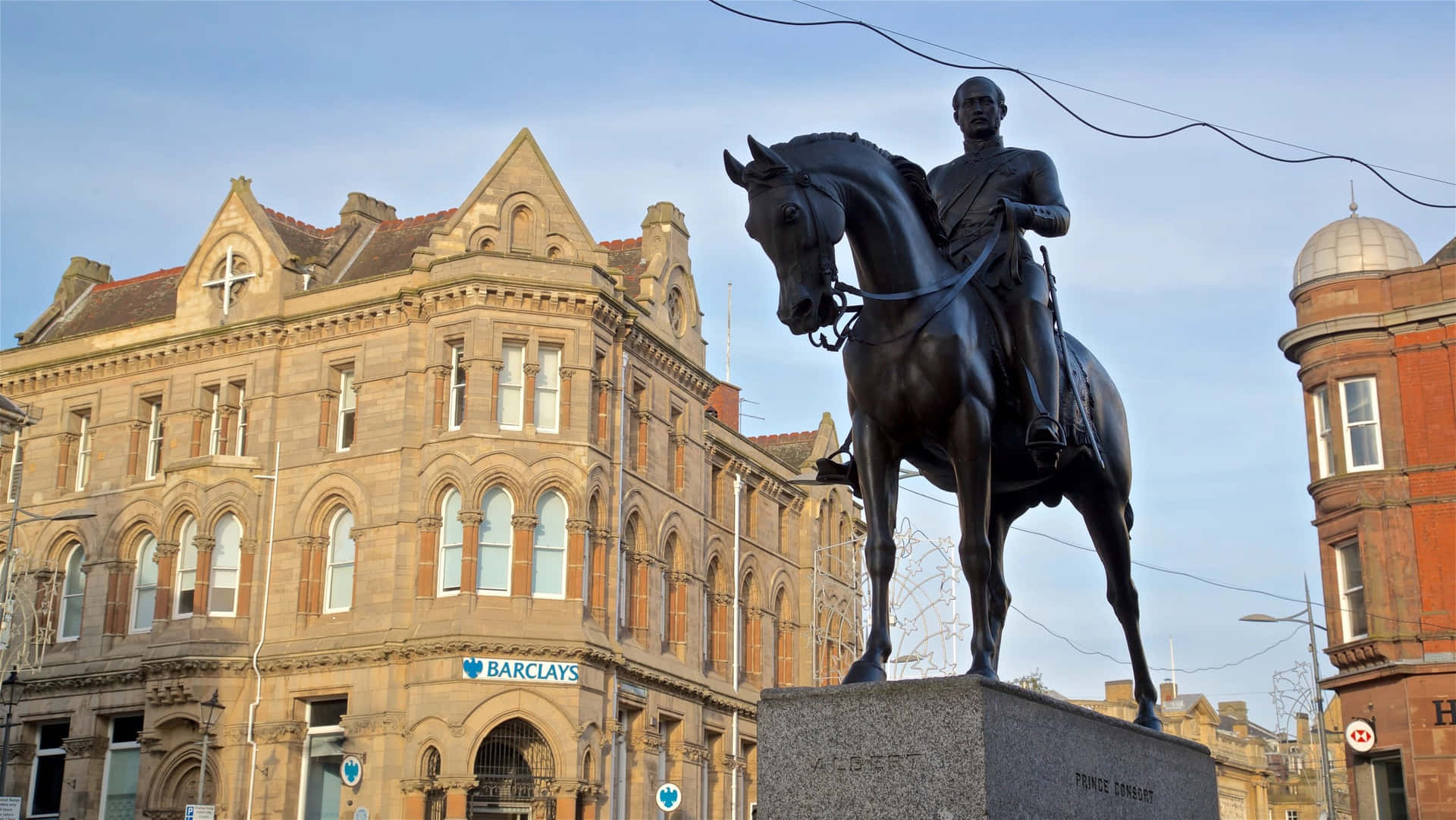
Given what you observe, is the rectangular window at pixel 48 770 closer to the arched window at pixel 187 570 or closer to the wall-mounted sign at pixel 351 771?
the arched window at pixel 187 570

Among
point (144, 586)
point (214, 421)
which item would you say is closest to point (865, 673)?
point (214, 421)

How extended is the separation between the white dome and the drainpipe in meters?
31.0

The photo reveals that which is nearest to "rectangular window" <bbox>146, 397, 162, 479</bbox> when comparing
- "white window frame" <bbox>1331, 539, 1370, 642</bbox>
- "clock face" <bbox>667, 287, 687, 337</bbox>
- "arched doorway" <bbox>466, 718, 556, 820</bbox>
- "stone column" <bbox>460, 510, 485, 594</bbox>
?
"stone column" <bbox>460, 510, 485, 594</bbox>

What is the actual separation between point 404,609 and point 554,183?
44.6 feet

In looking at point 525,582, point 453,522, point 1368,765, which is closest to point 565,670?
point 525,582

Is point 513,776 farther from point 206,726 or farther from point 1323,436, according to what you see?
point 1323,436

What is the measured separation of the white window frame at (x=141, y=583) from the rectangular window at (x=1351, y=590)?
3537 centimetres

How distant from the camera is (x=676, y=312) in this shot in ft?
170

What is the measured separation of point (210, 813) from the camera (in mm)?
40031

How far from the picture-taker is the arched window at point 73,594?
50.4 m

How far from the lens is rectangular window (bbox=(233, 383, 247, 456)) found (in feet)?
158

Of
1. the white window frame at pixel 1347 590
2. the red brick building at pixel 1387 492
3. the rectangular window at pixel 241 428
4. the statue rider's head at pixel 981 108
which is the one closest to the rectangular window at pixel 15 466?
the rectangular window at pixel 241 428

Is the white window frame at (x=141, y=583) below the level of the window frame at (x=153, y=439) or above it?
below

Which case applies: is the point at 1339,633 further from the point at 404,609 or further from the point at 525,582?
the point at 404,609
